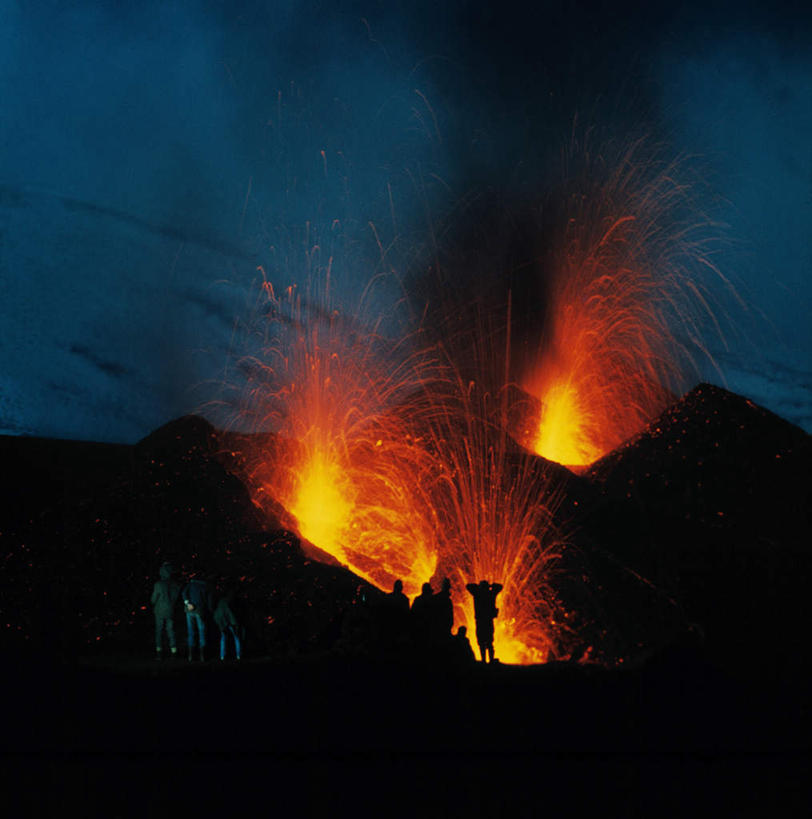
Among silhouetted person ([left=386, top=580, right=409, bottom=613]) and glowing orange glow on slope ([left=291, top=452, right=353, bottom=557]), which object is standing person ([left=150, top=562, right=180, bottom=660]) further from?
glowing orange glow on slope ([left=291, top=452, right=353, bottom=557])

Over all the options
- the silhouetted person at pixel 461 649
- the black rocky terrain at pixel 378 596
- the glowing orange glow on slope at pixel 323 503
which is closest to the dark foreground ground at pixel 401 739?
the black rocky terrain at pixel 378 596

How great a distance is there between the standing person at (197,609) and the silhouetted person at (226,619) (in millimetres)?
263

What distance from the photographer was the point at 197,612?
1448 cm

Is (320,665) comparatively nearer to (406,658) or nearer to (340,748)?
(406,658)

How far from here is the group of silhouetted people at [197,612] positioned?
14.5 meters

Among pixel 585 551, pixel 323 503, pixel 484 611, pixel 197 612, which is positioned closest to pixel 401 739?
pixel 484 611

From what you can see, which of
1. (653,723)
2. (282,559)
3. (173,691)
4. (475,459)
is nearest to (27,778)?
(173,691)

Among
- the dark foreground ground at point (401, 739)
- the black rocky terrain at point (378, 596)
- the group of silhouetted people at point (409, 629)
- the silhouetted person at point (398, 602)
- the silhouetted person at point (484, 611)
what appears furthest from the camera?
the silhouetted person at point (484, 611)

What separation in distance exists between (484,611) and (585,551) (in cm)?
548

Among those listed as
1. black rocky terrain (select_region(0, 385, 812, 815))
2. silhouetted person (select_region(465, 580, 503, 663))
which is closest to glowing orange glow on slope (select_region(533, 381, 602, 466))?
black rocky terrain (select_region(0, 385, 812, 815))

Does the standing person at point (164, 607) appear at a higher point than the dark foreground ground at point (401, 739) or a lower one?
higher

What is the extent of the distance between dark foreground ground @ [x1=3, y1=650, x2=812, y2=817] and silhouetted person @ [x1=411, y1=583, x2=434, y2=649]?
2028mm

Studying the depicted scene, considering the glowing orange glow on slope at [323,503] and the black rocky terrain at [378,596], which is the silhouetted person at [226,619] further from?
the glowing orange glow on slope at [323,503]

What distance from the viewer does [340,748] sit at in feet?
29.1
